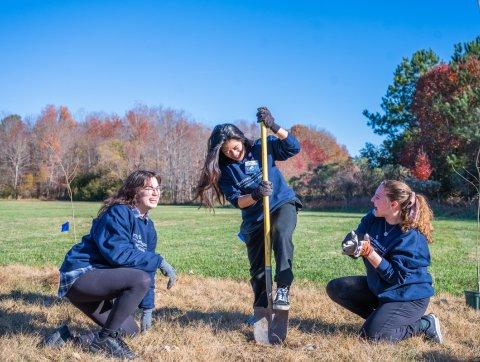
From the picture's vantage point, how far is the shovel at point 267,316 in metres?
4.20

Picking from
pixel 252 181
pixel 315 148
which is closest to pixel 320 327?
pixel 252 181

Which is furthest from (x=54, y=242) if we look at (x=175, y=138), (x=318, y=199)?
(x=175, y=138)

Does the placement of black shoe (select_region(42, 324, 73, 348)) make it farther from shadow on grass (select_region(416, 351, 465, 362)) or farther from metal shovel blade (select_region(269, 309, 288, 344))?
shadow on grass (select_region(416, 351, 465, 362))

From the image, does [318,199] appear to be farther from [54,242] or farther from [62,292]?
[62,292]

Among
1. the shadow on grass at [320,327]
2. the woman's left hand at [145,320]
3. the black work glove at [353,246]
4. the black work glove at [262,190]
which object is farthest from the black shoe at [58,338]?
the black work glove at [353,246]

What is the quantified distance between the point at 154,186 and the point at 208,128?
181 ft

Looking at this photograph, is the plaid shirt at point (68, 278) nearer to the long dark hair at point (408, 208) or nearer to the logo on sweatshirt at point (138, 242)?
the logo on sweatshirt at point (138, 242)

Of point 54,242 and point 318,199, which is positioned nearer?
point 54,242

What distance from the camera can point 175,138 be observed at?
55719 mm

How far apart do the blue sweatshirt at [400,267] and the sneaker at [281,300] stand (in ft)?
2.48

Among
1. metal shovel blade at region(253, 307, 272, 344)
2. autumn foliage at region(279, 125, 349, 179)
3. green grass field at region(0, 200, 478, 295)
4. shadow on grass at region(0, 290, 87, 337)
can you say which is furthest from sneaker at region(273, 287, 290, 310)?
autumn foliage at region(279, 125, 349, 179)

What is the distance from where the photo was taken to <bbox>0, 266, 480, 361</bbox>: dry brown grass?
Answer: 3744 millimetres

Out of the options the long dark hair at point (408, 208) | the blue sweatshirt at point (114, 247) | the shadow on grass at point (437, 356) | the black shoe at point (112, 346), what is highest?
the long dark hair at point (408, 208)

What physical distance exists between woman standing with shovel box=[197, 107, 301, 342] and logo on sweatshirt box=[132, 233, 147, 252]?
77 centimetres
